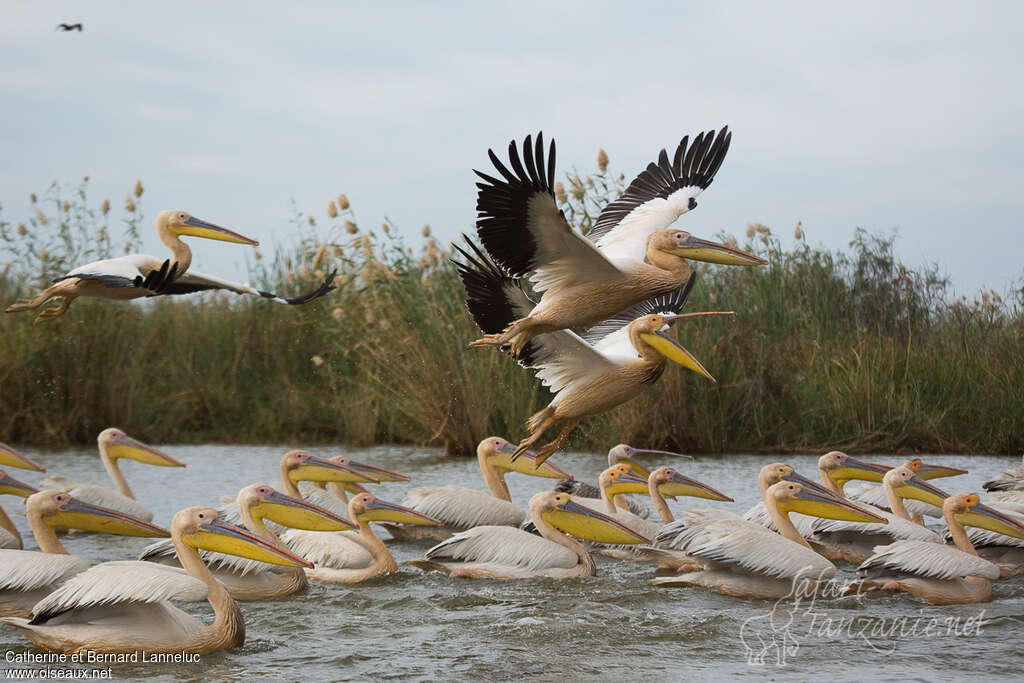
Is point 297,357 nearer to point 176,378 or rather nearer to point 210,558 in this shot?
point 176,378

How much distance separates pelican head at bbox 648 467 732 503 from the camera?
7734 mm

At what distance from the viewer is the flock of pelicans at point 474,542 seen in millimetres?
4922

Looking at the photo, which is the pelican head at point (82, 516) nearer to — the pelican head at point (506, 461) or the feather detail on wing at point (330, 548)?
the feather detail on wing at point (330, 548)

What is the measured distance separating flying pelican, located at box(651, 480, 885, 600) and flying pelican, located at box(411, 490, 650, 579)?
362 millimetres

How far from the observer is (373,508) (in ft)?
23.2

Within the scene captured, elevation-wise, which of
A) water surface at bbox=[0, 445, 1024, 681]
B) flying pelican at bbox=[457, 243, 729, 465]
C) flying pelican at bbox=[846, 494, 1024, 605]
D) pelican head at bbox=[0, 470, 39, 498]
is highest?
flying pelican at bbox=[457, 243, 729, 465]

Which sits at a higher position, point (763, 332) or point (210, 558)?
point (763, 332)

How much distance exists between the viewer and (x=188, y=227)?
7004 millimetres

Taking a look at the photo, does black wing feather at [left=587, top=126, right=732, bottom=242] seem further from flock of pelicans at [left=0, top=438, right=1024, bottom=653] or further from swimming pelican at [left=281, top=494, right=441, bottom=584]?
swimming pelican at [left=281, top=494, right=441, bottom=584]

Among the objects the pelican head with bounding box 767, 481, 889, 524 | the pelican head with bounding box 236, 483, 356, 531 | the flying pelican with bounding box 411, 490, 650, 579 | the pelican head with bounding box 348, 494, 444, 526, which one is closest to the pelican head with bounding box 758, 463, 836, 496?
the pelican head with bounding box 767, 481, 889, 524

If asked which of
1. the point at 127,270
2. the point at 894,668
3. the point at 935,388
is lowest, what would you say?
the point at 894,668

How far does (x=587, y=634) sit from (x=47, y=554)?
95.6 inches

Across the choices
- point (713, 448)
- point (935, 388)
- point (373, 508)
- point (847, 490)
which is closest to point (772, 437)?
point (713, 448)

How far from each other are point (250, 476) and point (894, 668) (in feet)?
22.0
